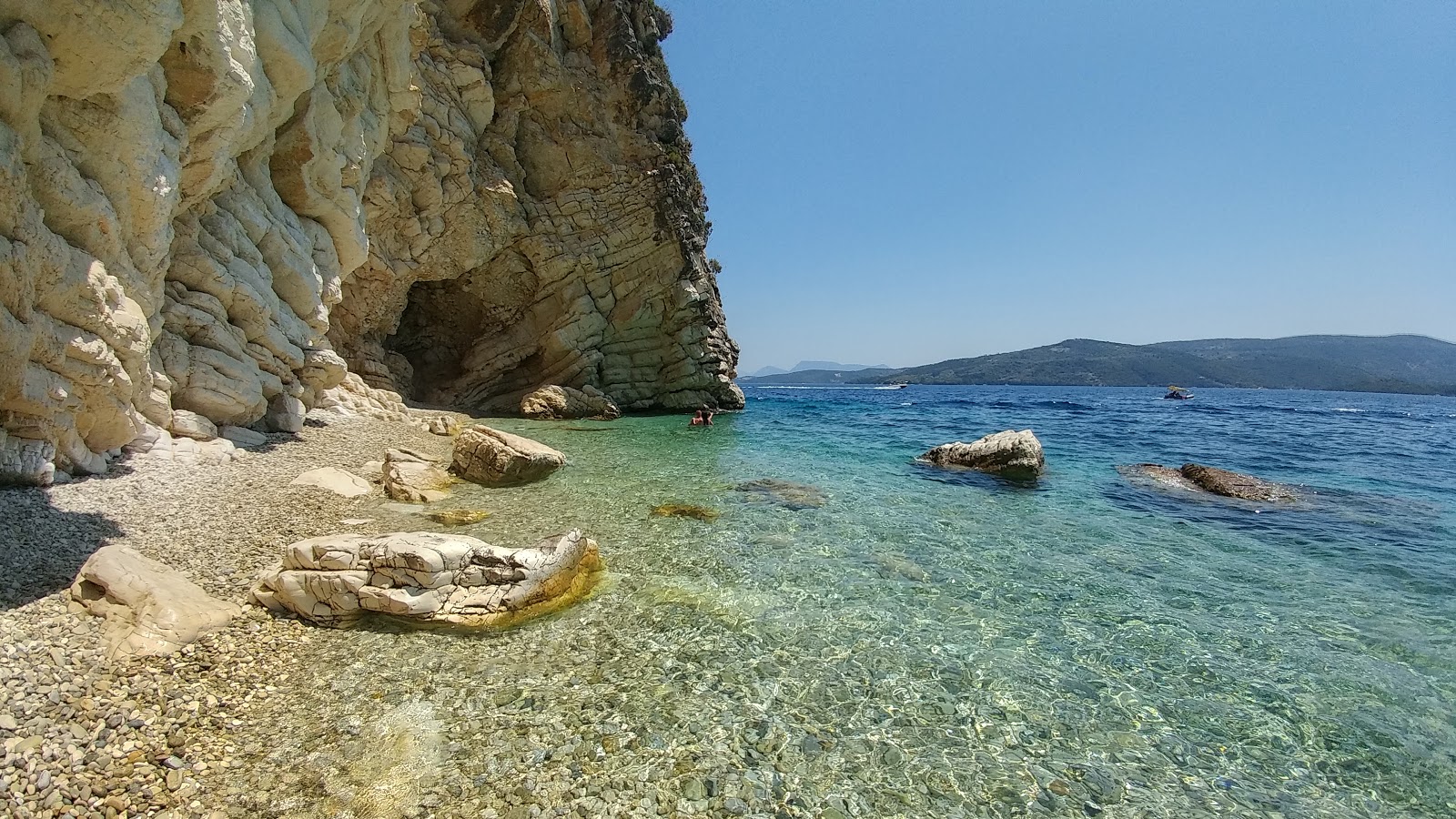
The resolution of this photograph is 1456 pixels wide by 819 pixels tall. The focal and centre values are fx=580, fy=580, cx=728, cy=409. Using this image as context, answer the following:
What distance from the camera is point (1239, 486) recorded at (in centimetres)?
1519

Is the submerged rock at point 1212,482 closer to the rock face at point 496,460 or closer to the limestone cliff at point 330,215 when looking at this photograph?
the rock face at point 496,460

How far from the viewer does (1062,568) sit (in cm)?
941

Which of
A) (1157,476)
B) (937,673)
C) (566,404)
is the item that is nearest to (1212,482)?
(1157,476)

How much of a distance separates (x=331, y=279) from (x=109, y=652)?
14.7 m

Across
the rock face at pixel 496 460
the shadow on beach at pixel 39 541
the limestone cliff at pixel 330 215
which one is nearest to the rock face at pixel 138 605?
the shadow on beach at pixel 39 541

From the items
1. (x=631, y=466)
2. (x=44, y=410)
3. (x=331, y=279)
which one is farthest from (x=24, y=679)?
(x=331, y=279)

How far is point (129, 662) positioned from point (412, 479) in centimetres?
761

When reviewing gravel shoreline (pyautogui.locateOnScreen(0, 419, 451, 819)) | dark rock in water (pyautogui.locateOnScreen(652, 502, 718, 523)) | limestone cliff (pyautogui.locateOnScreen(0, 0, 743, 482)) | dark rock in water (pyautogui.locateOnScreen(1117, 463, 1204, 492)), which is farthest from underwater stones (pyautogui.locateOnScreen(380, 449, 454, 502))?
dark rock in water (pyautogui.locateOnScreen(1117, 463, 1204, 492))

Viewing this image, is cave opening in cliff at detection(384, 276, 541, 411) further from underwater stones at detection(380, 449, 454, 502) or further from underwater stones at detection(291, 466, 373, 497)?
underwater stones at detection(291, 466, 373, 497)

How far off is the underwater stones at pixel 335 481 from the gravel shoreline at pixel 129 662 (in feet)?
5.39

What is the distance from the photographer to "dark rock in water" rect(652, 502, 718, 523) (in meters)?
11.7

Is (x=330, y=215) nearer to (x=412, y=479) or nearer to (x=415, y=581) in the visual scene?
(x=412, y=479)

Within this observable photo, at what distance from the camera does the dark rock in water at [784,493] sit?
1322cm

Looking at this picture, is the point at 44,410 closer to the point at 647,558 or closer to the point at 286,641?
the point at 286,641
